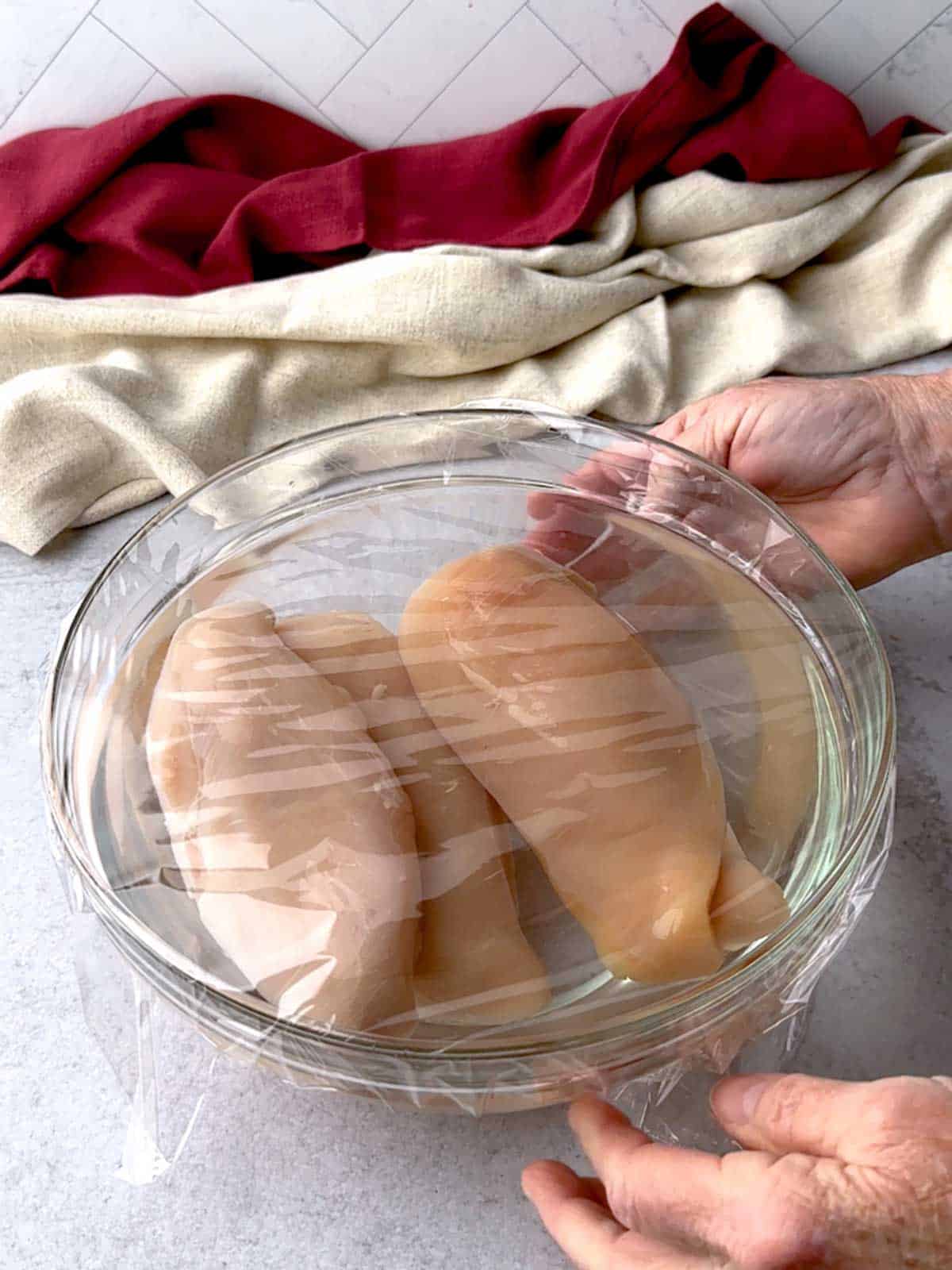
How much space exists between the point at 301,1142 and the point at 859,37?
910mm

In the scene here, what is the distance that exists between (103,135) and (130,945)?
70 centimetres

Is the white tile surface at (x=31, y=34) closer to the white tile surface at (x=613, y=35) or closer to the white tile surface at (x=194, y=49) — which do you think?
the white tile surface at (x=194, y=49)

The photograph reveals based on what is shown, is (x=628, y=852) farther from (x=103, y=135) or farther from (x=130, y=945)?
(x=103, y=135)

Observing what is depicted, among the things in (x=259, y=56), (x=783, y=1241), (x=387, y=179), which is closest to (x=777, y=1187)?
(x=783, y=1241)

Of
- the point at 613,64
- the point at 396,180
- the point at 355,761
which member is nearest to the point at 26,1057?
the point at 355,761

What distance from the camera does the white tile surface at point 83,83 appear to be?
859 millimetres

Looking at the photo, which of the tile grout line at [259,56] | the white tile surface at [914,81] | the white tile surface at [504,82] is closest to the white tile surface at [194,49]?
the tile grout line at [259,56]

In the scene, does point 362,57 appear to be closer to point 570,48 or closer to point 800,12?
point 570,48

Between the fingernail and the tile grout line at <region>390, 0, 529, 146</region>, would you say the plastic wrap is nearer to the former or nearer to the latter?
the fingernail

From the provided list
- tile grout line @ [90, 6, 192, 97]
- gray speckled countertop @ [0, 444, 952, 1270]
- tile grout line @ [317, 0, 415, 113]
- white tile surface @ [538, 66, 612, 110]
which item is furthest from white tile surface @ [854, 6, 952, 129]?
gray speckled countertop @ [0, 444, 952, 1270]

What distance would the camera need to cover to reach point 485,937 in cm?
42

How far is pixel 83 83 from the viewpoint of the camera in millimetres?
877

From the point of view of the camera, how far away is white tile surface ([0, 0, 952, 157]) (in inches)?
33.7

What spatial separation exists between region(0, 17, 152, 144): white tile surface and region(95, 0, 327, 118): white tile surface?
0.04 ft
